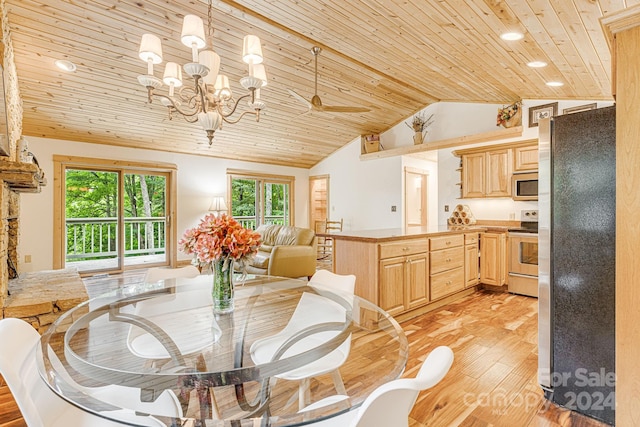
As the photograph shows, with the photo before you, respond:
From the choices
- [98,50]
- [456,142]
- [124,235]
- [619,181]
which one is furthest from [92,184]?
A: [619,181]

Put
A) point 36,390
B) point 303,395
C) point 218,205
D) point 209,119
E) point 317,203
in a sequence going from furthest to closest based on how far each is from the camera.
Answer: point 317,203, point 218,205, point 209,119, point 303,395, point 36,390

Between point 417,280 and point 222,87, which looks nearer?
point 222,87

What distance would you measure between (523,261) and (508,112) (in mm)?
2210

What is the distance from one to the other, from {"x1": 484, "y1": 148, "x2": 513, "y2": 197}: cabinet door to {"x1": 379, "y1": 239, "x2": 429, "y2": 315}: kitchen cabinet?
2122mm

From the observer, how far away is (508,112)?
16.2 ft

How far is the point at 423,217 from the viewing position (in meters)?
7.54

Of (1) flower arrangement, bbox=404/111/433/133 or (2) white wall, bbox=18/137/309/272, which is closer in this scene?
(2) white wall, bbox=18/137/309/272

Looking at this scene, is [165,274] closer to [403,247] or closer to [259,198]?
[403,247]

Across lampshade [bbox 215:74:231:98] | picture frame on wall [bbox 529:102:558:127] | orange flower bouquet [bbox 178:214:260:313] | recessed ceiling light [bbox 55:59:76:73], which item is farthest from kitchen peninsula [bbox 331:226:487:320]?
recessed ceiling light [bbox 55:59:76:73]

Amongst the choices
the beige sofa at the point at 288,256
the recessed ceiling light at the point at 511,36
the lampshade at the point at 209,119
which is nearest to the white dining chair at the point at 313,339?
the lampshade at the point at 209,119

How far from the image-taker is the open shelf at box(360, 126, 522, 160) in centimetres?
488

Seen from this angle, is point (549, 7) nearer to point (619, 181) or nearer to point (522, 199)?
point (619, 181)

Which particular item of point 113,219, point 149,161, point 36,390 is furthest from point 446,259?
point 113,219

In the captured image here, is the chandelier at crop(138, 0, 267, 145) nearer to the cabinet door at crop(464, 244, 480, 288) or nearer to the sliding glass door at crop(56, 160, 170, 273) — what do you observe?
the cabinet door at crop(464, 244, 480, 288)
